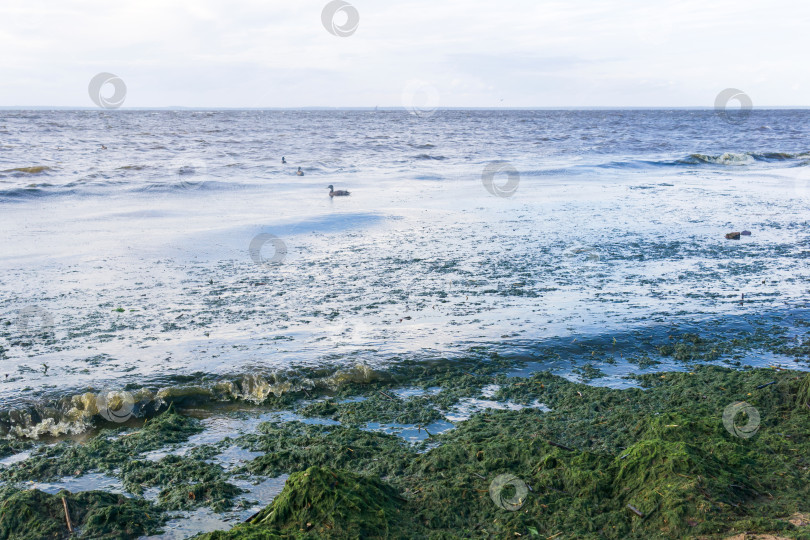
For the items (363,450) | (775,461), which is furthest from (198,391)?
(775,461)

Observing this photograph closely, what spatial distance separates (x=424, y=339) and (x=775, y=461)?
384 centimetres

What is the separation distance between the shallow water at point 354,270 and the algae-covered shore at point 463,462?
0.74 m

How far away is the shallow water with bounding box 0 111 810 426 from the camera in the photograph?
7.12 m

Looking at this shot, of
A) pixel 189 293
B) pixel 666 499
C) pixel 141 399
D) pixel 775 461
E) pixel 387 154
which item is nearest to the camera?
pixel 666 499

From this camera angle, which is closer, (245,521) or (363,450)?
(245,521)

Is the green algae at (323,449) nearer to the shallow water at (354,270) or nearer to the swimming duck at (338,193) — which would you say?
the shallow water at (354,270)

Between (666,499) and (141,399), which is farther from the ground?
(666,499)

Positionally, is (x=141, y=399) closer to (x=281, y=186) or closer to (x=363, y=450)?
(x=363, y=450)

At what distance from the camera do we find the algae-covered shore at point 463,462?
374 centimetres

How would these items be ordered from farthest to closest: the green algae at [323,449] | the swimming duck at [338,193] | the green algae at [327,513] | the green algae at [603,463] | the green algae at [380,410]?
the swimming duck at [338,193] < the green algae at [380,410] < the green algae at [323,449] < the green algae at [603,463] < the green algae at [327,513]

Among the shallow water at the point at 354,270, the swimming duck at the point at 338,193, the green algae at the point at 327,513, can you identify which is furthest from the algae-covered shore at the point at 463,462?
the swimming duck at the point at 338,193

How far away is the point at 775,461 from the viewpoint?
434 cm

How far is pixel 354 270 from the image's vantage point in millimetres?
10469

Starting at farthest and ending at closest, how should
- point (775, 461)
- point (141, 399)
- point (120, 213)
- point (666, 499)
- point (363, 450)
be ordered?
point (120, 213), point (141, 399), point (363, 450), point (775, 461), point (666, 499)
